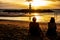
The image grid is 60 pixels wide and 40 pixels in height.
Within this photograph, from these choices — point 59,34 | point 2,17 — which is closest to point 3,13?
point 2,17

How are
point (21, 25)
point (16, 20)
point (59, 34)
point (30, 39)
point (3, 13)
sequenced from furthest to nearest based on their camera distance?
point (3, 13) < point (16, 20) < point (21, 25) < point (59, 34) < point (30, 39)

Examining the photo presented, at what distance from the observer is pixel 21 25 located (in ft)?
38.9

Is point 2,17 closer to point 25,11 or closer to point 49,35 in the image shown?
point 25,11

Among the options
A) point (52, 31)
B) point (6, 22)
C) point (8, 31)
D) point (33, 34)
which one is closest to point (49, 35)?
point (52, 31)

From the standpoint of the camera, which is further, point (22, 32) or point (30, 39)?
point (22, 32)

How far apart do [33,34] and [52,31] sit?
884mm

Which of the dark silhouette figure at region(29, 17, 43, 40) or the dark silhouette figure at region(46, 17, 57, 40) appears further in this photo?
the dark silhouette figure at region(46, 17, 57, 40)

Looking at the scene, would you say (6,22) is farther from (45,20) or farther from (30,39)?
(30,39)

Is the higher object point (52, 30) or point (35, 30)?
point (35, 30)

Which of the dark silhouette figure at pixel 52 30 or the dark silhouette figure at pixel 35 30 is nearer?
the dark silhouette figure at pixel 35 30

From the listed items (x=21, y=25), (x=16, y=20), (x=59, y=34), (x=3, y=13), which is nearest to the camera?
(x=59, y=34)

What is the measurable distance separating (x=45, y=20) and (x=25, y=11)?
1961 mm

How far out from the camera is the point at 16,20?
13.1 metres

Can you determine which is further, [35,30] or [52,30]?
[52,30]
